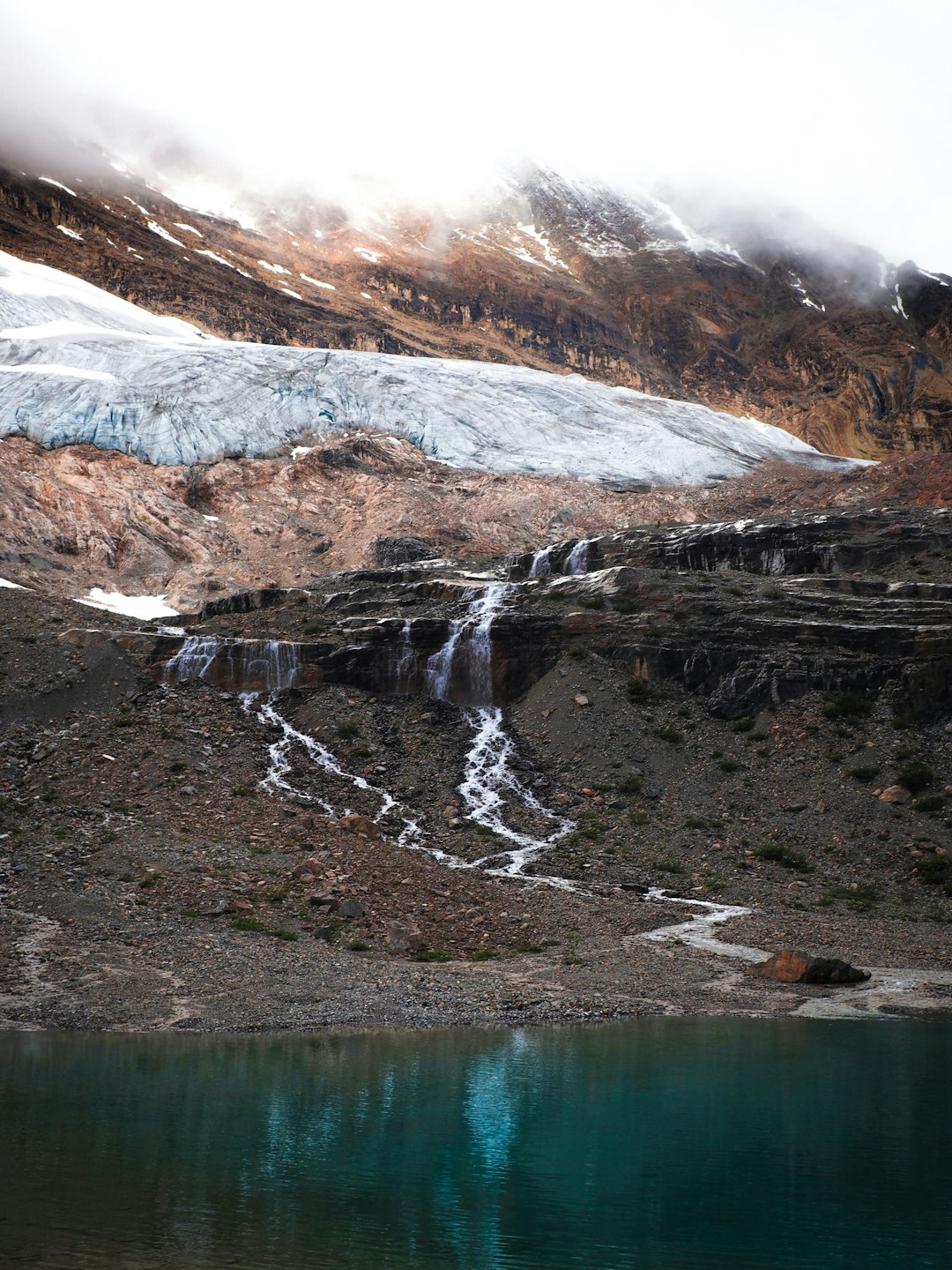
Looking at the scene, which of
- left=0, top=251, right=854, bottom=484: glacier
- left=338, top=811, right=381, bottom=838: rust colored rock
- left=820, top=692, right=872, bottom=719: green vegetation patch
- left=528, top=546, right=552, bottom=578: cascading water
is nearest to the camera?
left=338, top=811, right=381, bottom=838: rust colored rock

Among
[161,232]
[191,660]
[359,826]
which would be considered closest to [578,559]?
[191,660]

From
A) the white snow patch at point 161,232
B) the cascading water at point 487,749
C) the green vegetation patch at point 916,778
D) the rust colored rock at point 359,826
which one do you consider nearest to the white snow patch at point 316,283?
the white snow patch at point 161,232

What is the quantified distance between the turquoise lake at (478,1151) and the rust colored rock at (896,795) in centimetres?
1666

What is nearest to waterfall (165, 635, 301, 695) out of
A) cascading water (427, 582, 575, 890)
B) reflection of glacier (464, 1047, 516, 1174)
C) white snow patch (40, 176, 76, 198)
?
cascading water (427, 582, 575, 890)

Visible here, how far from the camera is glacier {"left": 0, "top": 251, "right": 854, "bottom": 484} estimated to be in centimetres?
7288

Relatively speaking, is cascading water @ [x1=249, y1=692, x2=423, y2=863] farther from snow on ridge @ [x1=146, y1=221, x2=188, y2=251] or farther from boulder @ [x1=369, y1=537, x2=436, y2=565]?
snow on ridge @ [x1=146, y1=221, x2=188, y2=251]

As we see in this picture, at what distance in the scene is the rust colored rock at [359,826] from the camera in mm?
31062

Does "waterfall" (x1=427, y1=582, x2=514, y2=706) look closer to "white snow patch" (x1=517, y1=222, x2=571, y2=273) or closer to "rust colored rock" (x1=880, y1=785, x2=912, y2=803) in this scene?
Result: "rust colored rock" (x1=880, y1=785, x2=912, y2=803)

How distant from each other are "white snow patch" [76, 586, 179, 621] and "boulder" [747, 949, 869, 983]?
40.9 metres

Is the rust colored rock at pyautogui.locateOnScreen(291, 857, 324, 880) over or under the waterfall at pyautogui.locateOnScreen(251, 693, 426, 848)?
under

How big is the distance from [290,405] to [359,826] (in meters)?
52.9

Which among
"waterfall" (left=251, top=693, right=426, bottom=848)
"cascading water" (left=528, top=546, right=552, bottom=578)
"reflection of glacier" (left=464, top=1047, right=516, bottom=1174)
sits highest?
"cascading water" (left=528, top=546, right=552, bottom=578)

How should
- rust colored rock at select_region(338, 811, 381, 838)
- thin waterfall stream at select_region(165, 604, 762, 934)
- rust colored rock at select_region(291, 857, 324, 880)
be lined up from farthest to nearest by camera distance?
rust colored rock at select_region(338, 811, 381, 838)
thin waterfall stream at select_region(165, 604, 762, 934)
rust colored rock at select_region(291, 857, 324, 880)

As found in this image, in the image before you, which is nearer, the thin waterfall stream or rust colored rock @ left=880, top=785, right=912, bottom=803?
the thin waterfall stream
